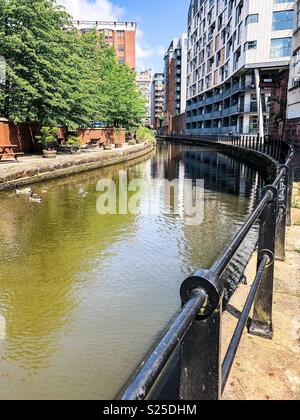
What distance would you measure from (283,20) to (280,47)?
3222 mm

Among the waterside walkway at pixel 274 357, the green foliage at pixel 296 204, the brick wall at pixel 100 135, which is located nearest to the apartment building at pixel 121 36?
the brick wall at pixel 100 135

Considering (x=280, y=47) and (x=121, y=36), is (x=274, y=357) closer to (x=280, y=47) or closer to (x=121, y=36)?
(x=280, y=47)

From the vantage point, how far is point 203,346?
4.74ft

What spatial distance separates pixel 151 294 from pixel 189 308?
4.20 m

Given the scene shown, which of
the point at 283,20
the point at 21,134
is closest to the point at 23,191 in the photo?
the point at 21,134

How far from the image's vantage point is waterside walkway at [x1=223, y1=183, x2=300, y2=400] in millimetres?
2402

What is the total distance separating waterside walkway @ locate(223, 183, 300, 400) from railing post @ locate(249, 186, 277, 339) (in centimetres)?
10

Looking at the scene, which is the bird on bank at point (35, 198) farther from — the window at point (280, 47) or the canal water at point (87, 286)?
the window at point (280, 47)

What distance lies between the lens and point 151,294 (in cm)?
530

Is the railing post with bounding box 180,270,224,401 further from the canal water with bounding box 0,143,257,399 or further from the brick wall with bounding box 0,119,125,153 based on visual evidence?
the brick wall with bounding box 0,119,125,153

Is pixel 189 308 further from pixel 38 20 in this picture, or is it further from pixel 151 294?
pixel 38 20

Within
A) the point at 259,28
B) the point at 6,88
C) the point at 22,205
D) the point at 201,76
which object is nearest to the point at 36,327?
the point at 22,205

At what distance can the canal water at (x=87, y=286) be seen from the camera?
365 cm

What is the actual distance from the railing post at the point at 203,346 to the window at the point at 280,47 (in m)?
42.5
